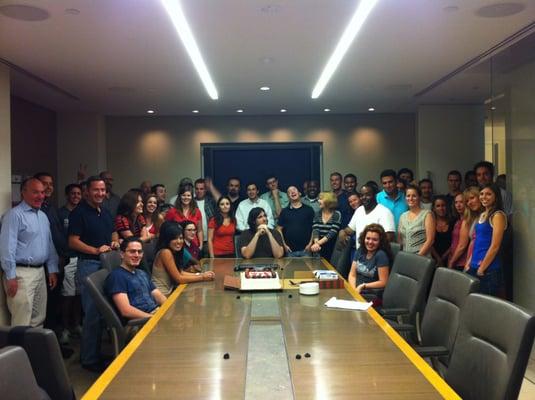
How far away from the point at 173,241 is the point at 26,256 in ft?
4.73

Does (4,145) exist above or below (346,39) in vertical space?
below

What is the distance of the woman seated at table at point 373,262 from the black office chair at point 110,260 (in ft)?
5.88

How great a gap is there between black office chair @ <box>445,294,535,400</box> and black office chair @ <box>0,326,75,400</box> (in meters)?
1.56

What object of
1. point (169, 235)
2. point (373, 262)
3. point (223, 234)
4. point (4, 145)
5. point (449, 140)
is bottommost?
point (373, 262)

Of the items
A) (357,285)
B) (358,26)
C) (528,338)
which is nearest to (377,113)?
(358,26)

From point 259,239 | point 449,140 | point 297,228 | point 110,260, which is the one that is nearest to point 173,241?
point 110,260

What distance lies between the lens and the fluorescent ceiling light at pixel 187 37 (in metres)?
3.53

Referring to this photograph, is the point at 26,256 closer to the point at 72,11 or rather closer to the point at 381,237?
the point at 72,11

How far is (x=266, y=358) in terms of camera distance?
Answer: 1.97m

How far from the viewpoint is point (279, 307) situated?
9.27 feet

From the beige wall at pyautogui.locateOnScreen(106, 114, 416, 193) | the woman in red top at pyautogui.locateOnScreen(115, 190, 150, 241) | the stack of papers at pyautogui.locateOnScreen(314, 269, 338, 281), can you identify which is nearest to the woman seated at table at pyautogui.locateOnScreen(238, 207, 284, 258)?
the woman in red top at pyautogui.locateOnScreen(115, 190, 150, 241)

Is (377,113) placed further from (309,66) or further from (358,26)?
(358,26)

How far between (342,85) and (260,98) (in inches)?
51.0

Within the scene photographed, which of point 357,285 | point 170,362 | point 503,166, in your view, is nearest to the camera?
point 170,362
